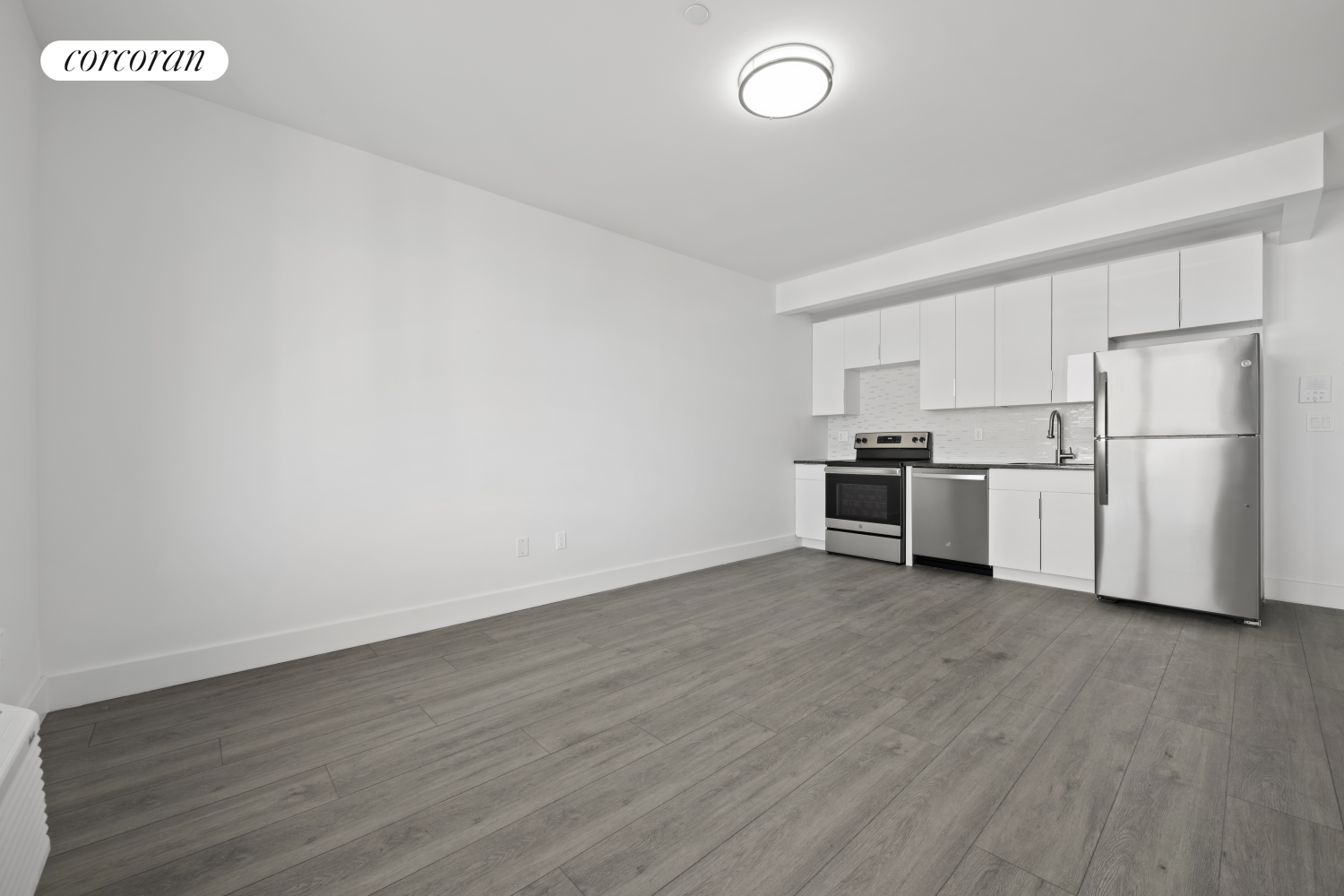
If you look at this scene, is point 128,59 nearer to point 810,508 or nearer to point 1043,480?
point 810,508

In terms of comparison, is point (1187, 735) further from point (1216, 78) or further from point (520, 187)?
point (520, 187)

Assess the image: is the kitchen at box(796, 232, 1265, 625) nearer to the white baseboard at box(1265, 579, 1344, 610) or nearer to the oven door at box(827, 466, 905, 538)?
the oven door at box(827, 466, 905, 538)

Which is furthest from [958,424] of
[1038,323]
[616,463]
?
[616,463]

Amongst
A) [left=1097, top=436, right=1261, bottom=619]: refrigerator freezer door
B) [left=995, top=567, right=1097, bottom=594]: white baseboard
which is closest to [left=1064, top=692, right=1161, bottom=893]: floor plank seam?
[left=1097, top=436, right=1261, bottom=619]: refrigerator freezer door

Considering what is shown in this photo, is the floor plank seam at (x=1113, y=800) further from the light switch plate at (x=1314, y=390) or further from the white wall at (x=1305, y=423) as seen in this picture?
the light switch plate at (x=1314, y=390)

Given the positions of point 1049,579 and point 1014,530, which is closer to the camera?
point 1049,579

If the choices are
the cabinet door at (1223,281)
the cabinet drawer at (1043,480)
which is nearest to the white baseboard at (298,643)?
the cabinet drawer at (1043,480)

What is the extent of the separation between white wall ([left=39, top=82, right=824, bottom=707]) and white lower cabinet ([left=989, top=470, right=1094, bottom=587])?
8.95 feet

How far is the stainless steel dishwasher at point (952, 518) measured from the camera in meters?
4.39

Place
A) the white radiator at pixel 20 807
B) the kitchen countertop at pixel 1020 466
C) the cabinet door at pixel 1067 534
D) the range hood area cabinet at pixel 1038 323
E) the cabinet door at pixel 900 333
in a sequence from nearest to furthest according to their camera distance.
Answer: the white radiator at pixel 20 807 < the range hood area cabinet at pixel 1038 323 < the cabinet door at pixel 1067 534 < the kitchen countertop at pixel 1020 466 < the cabinet door at pixel 900 333

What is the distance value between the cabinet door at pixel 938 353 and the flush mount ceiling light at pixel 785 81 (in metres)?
3.03

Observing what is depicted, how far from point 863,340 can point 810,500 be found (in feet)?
5.52

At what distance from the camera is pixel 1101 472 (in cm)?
365

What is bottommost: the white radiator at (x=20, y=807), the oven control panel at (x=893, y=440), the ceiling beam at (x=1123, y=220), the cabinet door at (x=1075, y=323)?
the white radiator at (x=20, y=807)
